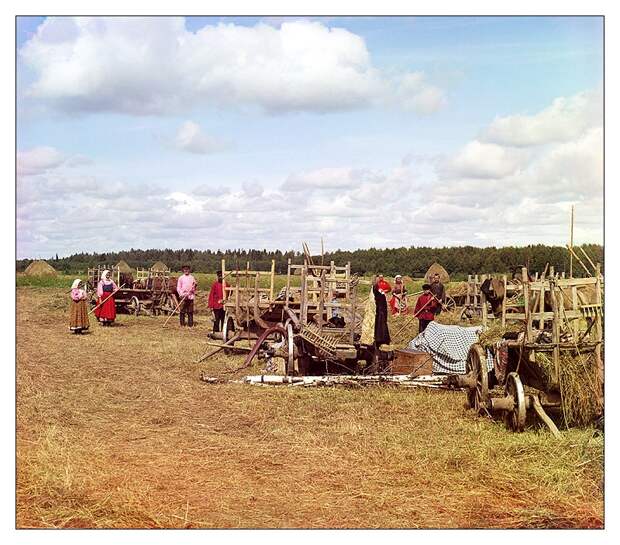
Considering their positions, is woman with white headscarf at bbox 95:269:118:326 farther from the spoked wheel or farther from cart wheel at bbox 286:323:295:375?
cart wheel at bbox 286:323:295:375

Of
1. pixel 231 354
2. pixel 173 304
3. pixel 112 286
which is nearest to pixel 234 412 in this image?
pixel 231 354

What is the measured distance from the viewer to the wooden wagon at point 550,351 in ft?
24.8

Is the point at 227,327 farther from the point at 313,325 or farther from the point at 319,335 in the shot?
the point at 319,335

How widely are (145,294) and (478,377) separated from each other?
18870mm

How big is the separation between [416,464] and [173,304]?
779 inches

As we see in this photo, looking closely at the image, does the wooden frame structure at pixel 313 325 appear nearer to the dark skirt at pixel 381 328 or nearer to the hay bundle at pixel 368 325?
the hay bundle at pixel 368 325

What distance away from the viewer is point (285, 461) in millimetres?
7344

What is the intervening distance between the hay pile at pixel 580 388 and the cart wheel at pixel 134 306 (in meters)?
19.0

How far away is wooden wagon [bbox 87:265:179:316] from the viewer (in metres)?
25.1

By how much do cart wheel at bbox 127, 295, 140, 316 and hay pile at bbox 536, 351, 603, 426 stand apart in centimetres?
1899

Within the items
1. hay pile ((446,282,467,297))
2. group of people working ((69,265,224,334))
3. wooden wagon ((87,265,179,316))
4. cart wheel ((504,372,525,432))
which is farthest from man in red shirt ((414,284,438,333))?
hay pile ((446,282,467,297))

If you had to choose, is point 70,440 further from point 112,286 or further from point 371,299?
point 112,286

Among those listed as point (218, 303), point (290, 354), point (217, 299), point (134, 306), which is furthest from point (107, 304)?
point (290, 354)
